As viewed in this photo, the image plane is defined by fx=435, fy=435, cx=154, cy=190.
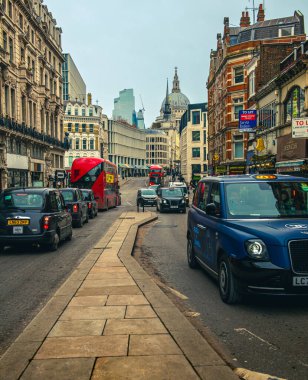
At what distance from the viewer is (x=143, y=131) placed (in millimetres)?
172000

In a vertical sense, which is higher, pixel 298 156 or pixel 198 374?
pixel 298 156

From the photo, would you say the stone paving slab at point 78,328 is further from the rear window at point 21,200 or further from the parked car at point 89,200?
the parked car at point 89,200

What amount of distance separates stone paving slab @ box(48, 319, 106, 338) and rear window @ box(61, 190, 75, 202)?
13997 millimetres

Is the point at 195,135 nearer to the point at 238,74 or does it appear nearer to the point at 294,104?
the point at 238,74

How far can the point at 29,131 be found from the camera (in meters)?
42.6

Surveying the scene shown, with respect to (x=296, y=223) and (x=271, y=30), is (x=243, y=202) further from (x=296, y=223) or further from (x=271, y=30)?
(x=271, y=30)

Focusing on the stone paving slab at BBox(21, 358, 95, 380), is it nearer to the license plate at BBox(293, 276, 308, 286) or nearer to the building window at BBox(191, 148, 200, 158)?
the license plate at BBox(293, 276, 308, 286)

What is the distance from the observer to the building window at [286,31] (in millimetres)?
46438

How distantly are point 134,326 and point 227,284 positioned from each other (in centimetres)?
181

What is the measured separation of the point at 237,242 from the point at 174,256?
5329 mm

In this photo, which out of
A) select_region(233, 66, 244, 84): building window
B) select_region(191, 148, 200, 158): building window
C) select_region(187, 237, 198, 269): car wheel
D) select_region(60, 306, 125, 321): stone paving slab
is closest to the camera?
select_region(60, 306, 125, 321): stone paving slab

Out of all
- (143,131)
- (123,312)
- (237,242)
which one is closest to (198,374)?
(123,312)

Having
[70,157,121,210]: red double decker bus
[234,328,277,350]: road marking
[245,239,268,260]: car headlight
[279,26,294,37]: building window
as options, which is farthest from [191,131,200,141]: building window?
[234,328,277,350]: road marking

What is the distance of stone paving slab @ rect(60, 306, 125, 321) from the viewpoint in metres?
5.49
